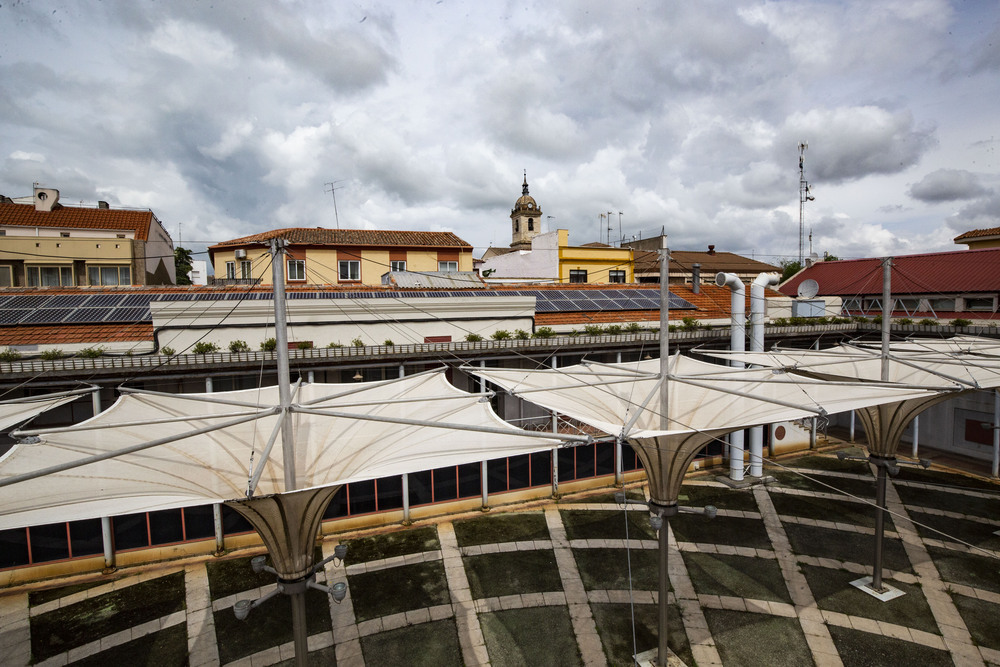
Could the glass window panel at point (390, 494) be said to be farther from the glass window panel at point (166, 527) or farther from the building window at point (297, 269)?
the building window at point (297, 269)

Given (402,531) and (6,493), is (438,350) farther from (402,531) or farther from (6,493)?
(6,493)

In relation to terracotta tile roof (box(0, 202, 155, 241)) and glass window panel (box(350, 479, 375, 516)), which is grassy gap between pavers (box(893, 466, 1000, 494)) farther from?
terracotta tile roof (box(0, 202, 155, 241))

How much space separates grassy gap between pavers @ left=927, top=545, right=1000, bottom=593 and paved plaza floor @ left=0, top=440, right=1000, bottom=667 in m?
0.06

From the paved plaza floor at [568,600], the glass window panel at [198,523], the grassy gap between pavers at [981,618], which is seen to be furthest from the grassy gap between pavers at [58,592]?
the grassy gap between pavers at [981,618]

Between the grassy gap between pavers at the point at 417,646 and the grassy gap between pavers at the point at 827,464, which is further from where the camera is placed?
the grassy gap between pavers at the point at 827,464

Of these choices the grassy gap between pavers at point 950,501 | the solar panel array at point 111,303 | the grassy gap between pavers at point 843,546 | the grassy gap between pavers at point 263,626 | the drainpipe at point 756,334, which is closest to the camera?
the grassy gap between pavers at point 263,626

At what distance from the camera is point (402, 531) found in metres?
19.8

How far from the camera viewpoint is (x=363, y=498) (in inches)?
790

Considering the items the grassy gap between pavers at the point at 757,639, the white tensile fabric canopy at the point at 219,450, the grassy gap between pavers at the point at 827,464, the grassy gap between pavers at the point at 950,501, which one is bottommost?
the grassy gap between pavers at the point at 757,639

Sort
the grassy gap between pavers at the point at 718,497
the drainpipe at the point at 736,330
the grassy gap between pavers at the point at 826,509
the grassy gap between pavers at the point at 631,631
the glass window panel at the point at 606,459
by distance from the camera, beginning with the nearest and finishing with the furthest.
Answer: the grassy gap between pavers at the point at 631,631 < the grassy gap between pavers at the point at 826,509 < the grassy gap between pavers at the point at 718,497 < the drainpipe at the point at 736,330 < the glass window panel at the point at 606,459

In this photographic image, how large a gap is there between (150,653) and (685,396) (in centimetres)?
1714

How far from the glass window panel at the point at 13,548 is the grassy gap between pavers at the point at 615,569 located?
746 inches

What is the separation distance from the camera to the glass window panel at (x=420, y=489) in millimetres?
20750

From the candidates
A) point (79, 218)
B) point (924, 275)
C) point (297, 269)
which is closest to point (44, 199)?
point (79, 218)
